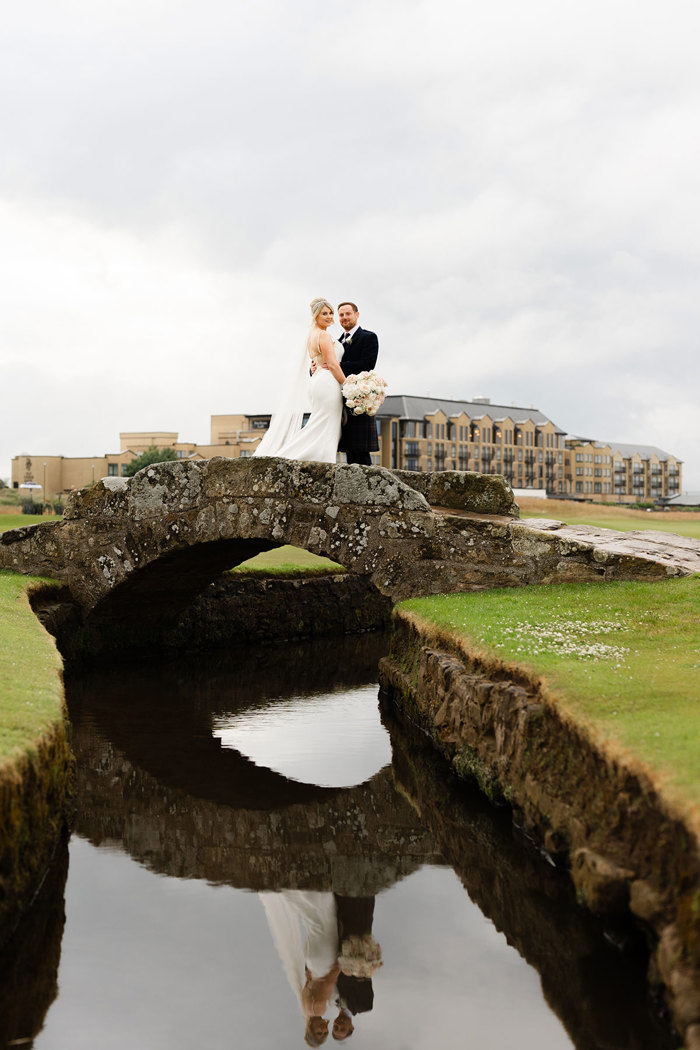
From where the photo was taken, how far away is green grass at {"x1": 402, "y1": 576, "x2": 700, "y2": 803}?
5.79 metres

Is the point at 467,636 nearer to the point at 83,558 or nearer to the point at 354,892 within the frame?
the point at 354,892

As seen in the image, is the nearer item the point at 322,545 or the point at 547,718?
the point at 547,718

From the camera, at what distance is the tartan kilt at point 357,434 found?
14.3m

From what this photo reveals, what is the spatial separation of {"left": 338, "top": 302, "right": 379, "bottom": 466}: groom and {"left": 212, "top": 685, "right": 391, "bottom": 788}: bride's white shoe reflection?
3506 millimetres

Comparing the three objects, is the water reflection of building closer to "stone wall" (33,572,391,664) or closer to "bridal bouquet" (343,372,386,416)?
"stone wall" (33,572,391,664)

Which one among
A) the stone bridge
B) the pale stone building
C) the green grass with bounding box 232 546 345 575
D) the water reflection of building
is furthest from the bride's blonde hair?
the pale stone building

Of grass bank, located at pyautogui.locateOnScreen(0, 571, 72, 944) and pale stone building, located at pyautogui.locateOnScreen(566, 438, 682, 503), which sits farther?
pale stone building, located at pyautogui.locateOnScreen(566, 438, 682, 503)

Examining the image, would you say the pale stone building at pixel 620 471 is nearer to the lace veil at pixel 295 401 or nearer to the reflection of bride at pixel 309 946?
the lace veil at pixel 295 401

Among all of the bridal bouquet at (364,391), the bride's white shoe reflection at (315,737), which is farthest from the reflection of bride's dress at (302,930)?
the bridal bouquet at (364,391)

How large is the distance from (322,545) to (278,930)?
7.70 m

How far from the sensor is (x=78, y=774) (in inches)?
372

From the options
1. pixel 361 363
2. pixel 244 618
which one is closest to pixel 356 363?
pixel 361 363

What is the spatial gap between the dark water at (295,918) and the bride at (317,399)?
4.63m

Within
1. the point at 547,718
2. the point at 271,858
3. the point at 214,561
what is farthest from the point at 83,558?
the point at 547,718
